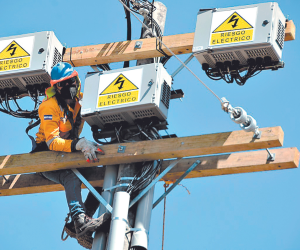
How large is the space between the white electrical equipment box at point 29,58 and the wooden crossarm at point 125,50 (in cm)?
26

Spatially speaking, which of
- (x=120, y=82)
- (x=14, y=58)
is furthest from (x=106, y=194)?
(x=14, y=58)

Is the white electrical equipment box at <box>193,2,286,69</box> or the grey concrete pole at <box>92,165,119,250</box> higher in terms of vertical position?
the white electrical equipment box at <box>193,2,286,69</box>

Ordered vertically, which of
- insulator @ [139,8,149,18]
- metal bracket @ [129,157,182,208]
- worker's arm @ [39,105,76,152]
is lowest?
metal bracket @ [129,157,182,208]

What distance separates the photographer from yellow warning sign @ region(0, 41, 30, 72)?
10.9 meters

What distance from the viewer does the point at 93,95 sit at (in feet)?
33.7

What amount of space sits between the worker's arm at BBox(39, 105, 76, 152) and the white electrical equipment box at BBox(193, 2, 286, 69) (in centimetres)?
184

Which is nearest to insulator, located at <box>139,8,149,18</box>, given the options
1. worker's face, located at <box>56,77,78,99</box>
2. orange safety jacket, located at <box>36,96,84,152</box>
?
worker's face, located at <box>56,77,78,99</box>

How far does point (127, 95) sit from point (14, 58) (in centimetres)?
180

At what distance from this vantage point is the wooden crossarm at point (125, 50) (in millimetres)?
10391

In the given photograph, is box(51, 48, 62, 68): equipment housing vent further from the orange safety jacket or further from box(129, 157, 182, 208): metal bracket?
box(129, 157, 182, 208): metal bracket

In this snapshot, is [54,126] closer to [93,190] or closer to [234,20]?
[93,190]

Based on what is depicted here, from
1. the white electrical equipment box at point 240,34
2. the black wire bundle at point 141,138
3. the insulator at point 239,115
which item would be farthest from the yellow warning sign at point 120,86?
the insulator at point 239,115

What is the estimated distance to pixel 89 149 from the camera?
995 cm

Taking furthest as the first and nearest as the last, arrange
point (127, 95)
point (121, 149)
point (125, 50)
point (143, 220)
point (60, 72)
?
point (125, 50) → point (60, 72) → point (127, 95) → point (121, 149) → point (143, 220)
